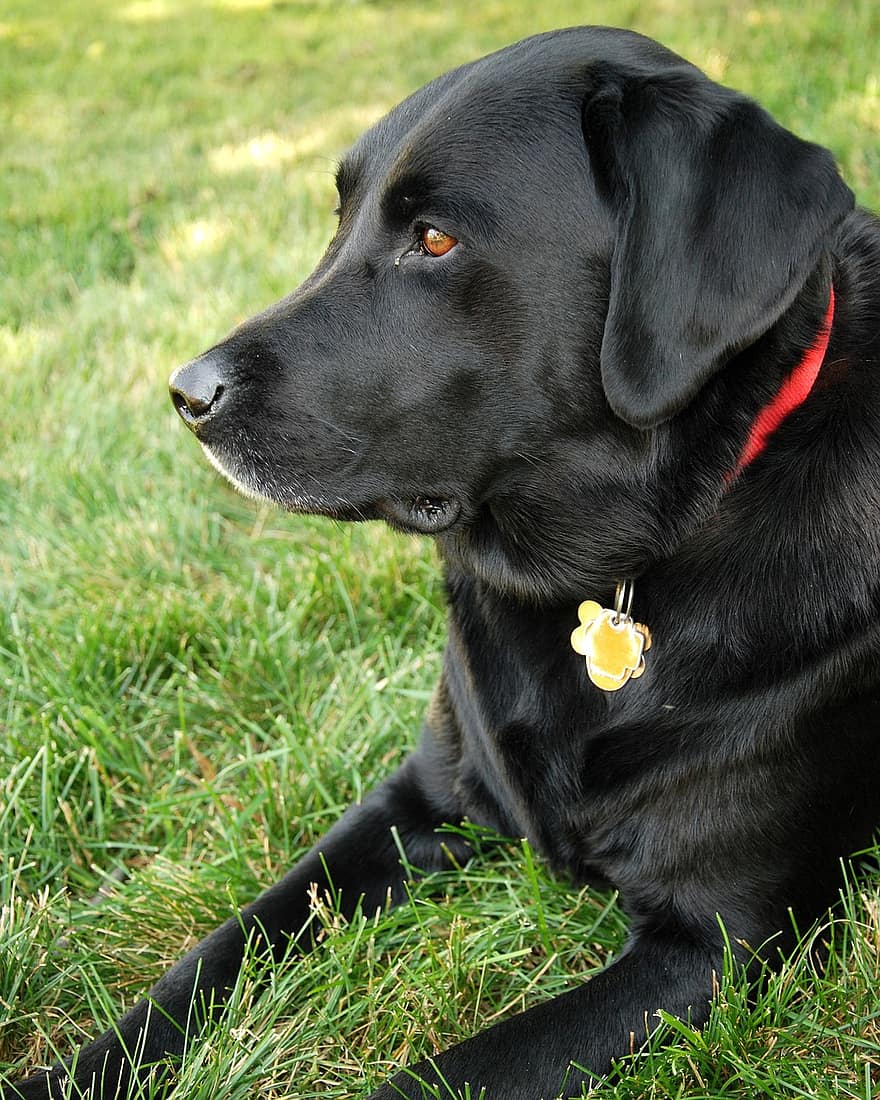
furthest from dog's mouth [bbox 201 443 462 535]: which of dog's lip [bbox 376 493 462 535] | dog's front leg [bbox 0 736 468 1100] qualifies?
dog's front leg [bbox 0 736 468 1100]

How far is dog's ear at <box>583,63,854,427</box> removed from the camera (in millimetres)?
1501

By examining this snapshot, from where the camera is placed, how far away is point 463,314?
66.6 inches

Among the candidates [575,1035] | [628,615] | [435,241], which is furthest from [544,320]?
[575,1035]

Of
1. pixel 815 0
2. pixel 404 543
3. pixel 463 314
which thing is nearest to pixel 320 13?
pixel 815 0

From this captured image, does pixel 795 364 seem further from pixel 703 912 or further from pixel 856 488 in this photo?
pixel 703 912

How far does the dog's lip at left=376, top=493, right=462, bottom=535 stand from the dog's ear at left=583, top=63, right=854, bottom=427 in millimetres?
337

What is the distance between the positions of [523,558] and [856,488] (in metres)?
0.50

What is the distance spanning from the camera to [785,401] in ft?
5.37

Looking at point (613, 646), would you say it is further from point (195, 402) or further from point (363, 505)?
point (195, 402)

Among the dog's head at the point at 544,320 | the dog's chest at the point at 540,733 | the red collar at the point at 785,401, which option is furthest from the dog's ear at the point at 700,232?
the dog's chest at the point at 540,733

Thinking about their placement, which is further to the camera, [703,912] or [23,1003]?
[23,1003]

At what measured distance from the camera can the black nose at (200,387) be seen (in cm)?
178

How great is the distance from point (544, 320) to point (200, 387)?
0.53m

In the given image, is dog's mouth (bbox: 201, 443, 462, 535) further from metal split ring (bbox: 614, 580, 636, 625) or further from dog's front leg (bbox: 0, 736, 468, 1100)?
dog's front leg (bbox: 0, 736, 468, 1100)
